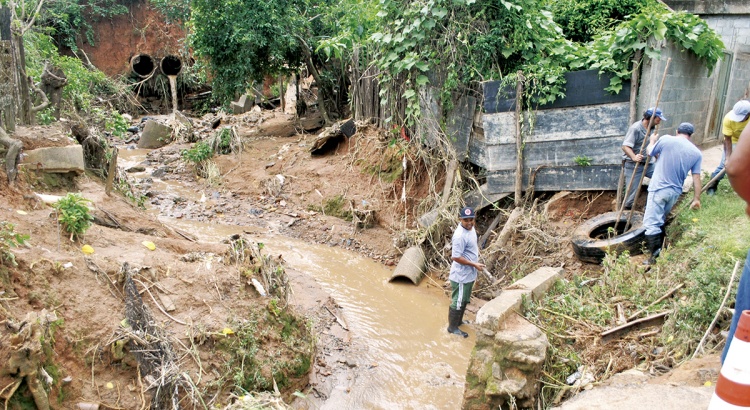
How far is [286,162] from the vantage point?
12367 mm

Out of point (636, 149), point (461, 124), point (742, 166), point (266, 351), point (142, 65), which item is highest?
point (142, 65)

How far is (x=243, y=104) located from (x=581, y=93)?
14220 millimetres

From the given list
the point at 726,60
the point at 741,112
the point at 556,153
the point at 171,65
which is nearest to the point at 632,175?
the point at 556,153

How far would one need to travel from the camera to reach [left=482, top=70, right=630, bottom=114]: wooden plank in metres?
7.44

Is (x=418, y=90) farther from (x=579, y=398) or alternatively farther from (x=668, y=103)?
(x=579, y=398)

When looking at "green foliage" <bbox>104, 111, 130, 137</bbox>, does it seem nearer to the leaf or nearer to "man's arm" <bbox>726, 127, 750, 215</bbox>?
the leaf

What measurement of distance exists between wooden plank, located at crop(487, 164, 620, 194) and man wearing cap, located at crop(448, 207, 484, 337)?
1.89 m

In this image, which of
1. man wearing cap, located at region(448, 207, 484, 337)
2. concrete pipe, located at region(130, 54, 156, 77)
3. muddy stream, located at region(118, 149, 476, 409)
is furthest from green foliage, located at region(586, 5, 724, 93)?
concrete pipe, located at region(130, 54, 156, 77)

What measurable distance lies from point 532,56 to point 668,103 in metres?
1.98

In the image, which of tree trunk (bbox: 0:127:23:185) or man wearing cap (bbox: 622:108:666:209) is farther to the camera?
man wearing cap (bbox: 622:108:666:209)

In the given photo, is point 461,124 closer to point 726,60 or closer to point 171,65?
point 726,60

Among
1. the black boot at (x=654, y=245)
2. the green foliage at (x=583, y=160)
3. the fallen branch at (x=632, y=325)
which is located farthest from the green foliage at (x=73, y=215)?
the green foliage at (x=583, y=160)

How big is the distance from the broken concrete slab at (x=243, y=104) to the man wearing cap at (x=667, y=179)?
15218 mm

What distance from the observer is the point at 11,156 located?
5.70 meters
